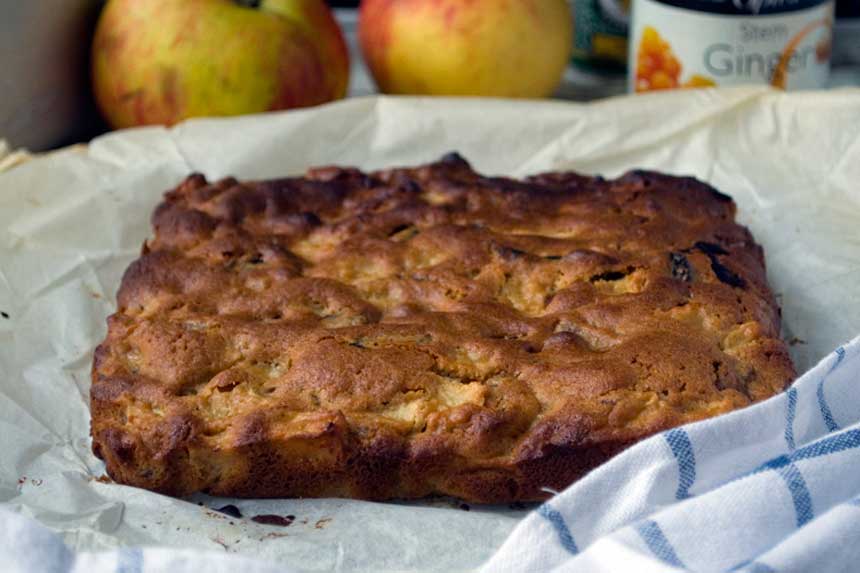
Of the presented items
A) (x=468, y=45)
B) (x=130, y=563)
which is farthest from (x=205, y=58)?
(x=130, y=563)

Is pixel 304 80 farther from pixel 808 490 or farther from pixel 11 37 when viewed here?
pixel 808 490

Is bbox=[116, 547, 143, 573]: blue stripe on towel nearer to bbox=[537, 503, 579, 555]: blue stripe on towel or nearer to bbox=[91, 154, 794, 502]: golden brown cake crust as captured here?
bbox=[91, 154, 794, 502]: golden brown cake crust

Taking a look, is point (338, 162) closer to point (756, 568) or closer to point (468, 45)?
point (468, 45)

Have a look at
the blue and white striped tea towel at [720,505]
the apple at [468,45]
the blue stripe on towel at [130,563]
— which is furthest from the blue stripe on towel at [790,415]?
the apple at [468,45]

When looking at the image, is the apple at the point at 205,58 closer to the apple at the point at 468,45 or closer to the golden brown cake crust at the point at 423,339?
the apple at the point at 468,45

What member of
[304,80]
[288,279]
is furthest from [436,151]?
[288,279]
